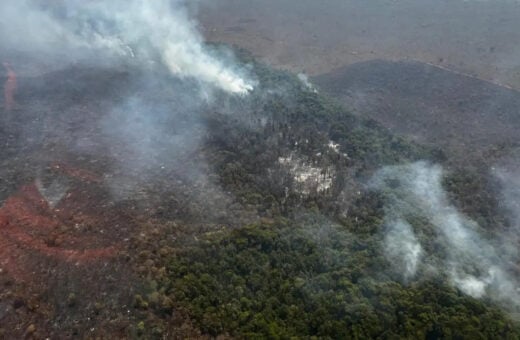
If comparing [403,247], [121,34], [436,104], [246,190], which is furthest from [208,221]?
[121,34]

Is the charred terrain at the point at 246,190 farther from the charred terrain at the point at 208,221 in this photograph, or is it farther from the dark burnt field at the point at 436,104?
the dark burnt field at the point at 436,104

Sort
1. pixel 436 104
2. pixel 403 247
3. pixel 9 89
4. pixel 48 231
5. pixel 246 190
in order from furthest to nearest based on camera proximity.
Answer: pixel 436 104, pixel 9 89, pixel 246 190, pixel 403 247, pixel 48 231

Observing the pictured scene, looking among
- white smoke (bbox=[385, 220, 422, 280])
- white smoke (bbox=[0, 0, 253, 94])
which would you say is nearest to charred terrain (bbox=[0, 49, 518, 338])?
white smoke (bbox=[385, 220, 422, 280])

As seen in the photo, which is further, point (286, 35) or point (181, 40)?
point (286, 35)

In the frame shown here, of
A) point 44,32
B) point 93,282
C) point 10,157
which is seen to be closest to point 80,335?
point 93,282

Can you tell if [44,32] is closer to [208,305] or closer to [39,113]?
[39,113]

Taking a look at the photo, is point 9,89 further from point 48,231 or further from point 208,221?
point 208,221
